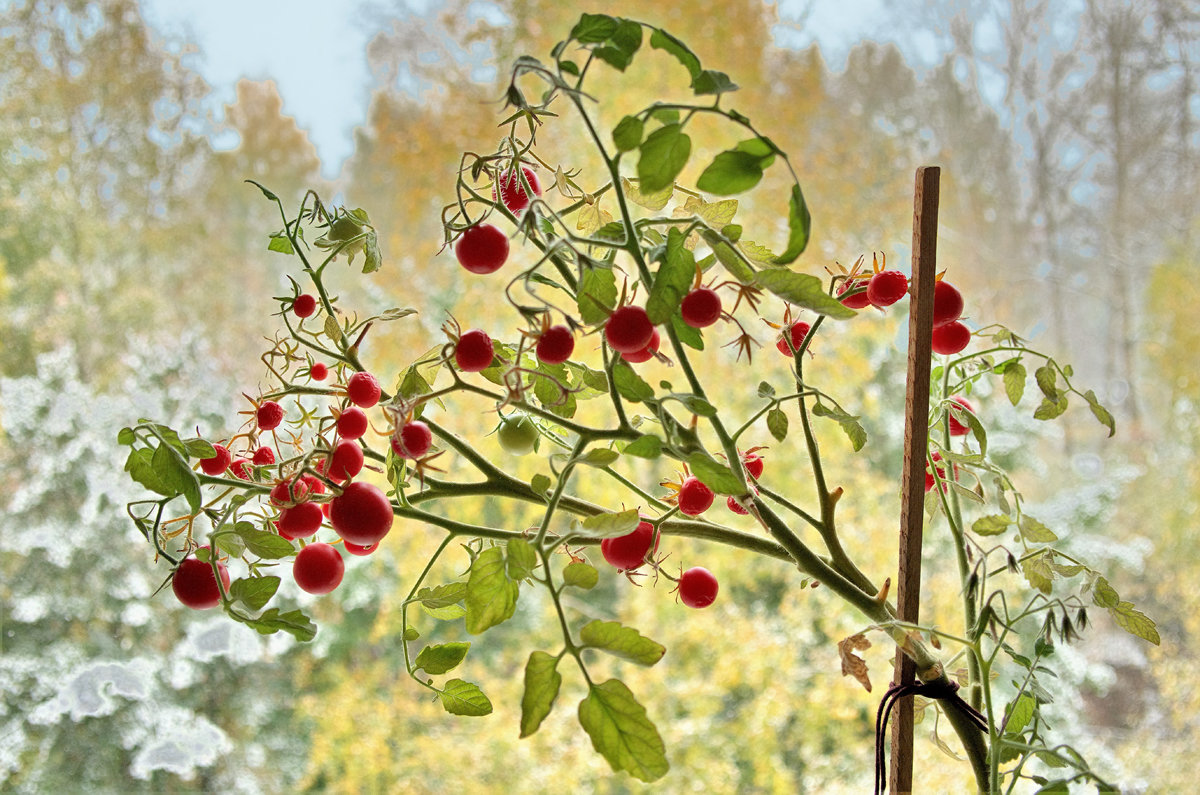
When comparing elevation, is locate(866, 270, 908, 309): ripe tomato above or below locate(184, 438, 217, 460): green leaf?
above

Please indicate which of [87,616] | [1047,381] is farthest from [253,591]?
[87,616]

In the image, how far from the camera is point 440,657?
38 cm

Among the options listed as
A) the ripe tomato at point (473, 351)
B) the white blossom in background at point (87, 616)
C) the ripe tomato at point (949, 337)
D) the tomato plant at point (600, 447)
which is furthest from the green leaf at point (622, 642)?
the white blossom in background at point (87, 616)

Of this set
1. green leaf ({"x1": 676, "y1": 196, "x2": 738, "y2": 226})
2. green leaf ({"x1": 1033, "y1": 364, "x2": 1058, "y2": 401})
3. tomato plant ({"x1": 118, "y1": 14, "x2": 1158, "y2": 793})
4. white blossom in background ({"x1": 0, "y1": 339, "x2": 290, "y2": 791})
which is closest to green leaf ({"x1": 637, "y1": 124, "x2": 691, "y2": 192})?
tomato plant ({"x1": 118, "y1": 14, "x2": 1158, "y2": 793})

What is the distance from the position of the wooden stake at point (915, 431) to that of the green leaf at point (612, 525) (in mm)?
137

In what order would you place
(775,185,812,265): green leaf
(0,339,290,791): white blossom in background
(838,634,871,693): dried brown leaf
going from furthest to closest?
1. (0,339,290,791): white blossom in background
2. (838,634,871,693): dried brown leaf
3. (775,185,812,265): green leaf

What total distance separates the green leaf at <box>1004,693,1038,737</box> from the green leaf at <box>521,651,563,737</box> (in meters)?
0.22

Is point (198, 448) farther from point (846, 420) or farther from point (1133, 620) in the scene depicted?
point (1133, 620)

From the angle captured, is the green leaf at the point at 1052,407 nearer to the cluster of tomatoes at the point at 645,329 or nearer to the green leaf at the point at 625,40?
the cluster of tomatoes at the point at 645,329

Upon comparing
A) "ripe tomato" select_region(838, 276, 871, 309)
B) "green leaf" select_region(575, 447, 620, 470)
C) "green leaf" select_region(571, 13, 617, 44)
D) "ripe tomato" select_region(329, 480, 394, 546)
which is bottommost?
"ripe tomato" select_region(329, 480, 394, 546)

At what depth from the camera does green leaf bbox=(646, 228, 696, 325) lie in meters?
0.31

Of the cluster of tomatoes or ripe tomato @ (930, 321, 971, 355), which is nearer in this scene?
the cluster of tomatoes

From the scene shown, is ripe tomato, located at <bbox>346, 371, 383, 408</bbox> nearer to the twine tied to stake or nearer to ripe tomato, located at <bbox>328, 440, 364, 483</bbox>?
ripe tomato, located at <bbox>328, 440, 364, 483</bbox>

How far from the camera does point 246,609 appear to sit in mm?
321
